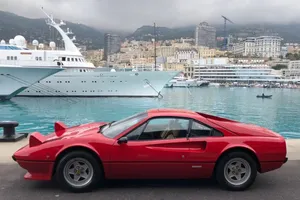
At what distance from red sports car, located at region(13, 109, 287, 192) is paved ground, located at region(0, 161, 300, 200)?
0.60ft

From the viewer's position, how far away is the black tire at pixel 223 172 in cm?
439

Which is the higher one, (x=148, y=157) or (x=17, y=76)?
(x=17, y=76)

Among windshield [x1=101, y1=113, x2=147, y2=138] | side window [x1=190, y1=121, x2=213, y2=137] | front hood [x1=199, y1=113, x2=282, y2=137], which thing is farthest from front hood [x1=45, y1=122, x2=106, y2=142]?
front hood [x1=199, y1=113, x2=282, y2=137]

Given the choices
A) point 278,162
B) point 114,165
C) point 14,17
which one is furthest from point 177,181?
point 14,17

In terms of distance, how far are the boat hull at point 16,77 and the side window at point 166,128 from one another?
117ft

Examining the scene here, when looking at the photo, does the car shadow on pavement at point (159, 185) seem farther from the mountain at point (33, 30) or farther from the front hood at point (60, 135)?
the mountain at point (33, 30)

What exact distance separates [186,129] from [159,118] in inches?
17.1

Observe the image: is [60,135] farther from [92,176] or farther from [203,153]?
[203,153]

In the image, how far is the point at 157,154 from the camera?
4.31m

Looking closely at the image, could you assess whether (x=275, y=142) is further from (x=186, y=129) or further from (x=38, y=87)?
(x=38, y=87)

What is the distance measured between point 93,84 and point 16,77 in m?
10.3

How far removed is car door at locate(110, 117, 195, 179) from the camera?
14.1 feet

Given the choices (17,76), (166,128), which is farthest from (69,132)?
(17,76)

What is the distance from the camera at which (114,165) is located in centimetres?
429
